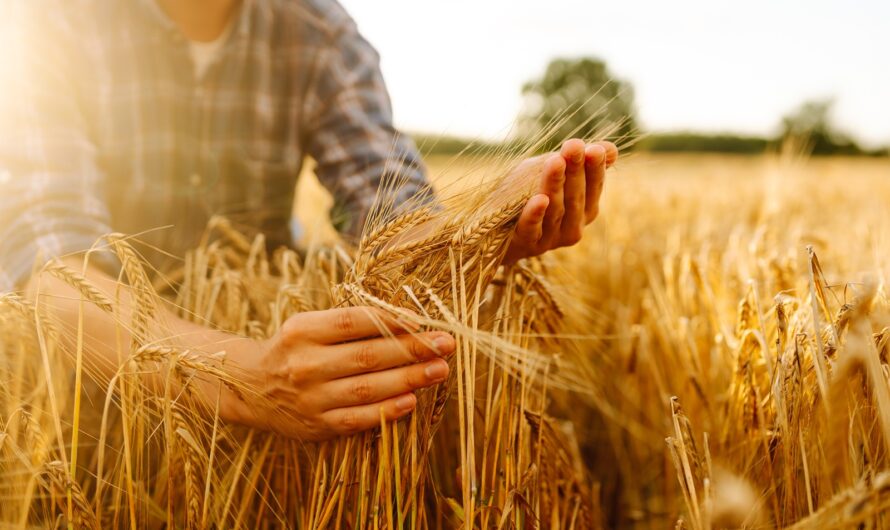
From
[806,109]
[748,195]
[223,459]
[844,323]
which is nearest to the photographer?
[844,323]

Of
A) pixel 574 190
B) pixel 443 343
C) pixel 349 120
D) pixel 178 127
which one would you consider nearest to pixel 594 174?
pixel 574 190

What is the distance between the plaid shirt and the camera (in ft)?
4.97

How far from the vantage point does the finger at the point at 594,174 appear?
911mm

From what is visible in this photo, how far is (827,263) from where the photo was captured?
5.58ft

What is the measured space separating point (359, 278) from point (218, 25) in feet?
3.91

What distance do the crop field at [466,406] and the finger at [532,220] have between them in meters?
0.02

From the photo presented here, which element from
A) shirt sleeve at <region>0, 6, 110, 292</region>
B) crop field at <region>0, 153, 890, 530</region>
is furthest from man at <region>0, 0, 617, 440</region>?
crop field at <region>0, 153, 890, 530</region>

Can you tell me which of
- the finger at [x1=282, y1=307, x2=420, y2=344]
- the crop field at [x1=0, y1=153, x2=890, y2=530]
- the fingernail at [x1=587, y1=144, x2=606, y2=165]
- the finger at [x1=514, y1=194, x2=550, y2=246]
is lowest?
the crop field at [x1=0, y1=153, x2=890, y2=530]

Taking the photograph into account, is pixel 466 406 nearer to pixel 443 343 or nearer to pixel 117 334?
pixel 443 343

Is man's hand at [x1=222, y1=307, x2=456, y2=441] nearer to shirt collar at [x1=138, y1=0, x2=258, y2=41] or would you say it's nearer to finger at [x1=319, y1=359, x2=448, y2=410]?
finger at [x1=319, y1=359, x2=448, y2=410]

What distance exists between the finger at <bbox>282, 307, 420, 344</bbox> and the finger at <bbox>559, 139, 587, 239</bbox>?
343 millimetres

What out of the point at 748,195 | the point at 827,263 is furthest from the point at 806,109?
the point at 827,263

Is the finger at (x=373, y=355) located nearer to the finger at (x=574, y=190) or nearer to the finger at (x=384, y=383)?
the finger at (x=384, y=383)

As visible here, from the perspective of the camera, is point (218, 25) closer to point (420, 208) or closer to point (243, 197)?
point (243, 197)
